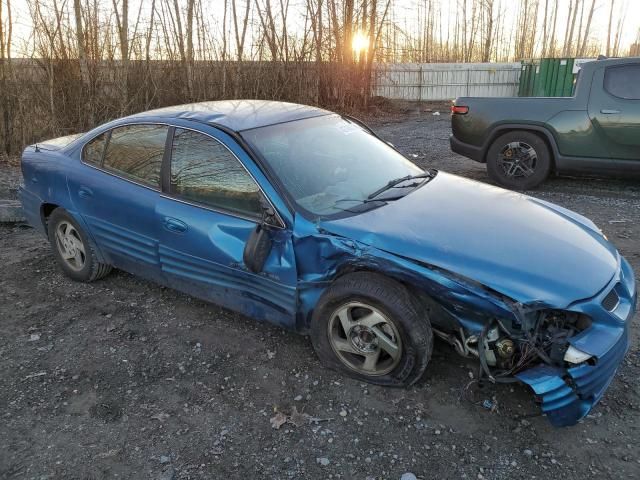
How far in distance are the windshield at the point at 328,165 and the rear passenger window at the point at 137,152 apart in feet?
2.43

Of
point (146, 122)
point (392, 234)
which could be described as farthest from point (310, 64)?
point (392, 234)

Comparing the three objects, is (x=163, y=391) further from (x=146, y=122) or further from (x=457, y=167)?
(x=457, y=167)

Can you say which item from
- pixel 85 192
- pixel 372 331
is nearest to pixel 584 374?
pixel 372 331

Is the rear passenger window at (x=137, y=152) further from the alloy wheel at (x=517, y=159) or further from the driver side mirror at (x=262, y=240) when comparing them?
the alloy wheel at (x=517, y=159)

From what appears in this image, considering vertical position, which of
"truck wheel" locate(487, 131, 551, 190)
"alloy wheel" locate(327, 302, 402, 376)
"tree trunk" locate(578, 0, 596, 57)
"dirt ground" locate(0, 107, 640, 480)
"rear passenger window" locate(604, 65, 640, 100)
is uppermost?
"tree trunk" locate(578, 0, 596, 57)

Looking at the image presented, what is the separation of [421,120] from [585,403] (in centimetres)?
1303

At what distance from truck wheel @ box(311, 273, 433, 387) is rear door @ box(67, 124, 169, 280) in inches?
54.8

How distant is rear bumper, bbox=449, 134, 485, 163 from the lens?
7.23 m

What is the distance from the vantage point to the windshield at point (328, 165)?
Answer: 10.3 ft

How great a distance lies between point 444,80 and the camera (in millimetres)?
17484

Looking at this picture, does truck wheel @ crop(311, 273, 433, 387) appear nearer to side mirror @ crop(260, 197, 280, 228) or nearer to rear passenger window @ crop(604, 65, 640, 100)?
side mirror @ crop(260, 197, 280, 228)

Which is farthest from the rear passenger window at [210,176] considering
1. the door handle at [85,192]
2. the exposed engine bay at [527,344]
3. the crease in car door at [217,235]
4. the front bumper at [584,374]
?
the front bumper at [584,374]

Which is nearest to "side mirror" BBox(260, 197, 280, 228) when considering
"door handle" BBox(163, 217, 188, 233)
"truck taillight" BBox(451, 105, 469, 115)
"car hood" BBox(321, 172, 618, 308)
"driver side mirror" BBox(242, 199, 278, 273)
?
"driver side mirror" BBox(242, 199, 278, 273)

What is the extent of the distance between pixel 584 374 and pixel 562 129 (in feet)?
16.7
